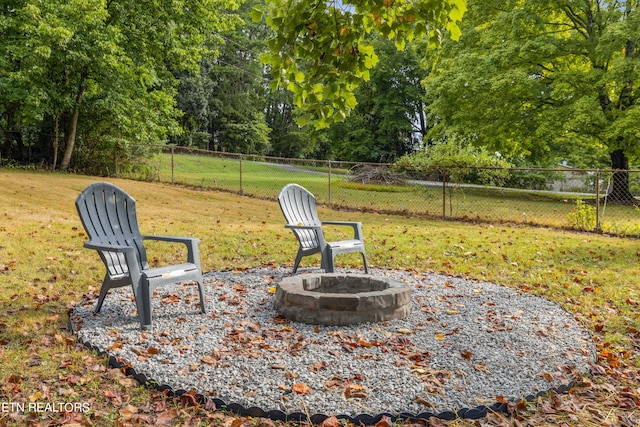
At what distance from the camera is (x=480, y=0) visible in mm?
18141

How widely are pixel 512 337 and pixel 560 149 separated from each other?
22448 mm

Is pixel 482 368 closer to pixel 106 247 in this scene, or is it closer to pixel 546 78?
pixel 106 247

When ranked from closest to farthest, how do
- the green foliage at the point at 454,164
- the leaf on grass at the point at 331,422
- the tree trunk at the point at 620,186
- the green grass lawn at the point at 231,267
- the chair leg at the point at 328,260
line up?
the leaf on grass at the point at 331,422 < the green grass lawn at the point at 231,267 < the chair leg at the point at 328,260 < the green foliage at the point at 454,164 < the tree trunk at the point at 620,186

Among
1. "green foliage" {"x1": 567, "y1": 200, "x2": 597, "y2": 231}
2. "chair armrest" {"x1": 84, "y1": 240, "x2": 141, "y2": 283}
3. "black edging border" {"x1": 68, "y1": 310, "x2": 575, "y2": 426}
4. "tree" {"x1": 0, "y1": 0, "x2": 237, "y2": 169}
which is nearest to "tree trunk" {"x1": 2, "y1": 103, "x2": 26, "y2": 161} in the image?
"tree" {"x1": 0, "y1": 0, "x2": 237, "y2": 169}

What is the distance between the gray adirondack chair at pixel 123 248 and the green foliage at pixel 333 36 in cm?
171

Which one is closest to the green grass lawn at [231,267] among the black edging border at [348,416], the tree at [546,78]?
the black edging border at [348,416]

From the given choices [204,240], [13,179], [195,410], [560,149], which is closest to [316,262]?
[204,240]

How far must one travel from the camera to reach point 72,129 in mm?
16281

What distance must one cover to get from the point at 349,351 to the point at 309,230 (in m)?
2.47

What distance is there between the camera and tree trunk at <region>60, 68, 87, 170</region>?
16.0m

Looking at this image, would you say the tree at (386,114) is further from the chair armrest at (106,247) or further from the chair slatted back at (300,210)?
the chair armrest at (106,247)

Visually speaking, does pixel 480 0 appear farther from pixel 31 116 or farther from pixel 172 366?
pixel 172 366

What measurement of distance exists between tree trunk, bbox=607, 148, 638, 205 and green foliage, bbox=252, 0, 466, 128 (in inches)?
609

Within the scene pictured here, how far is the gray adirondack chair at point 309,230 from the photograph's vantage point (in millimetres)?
5325
